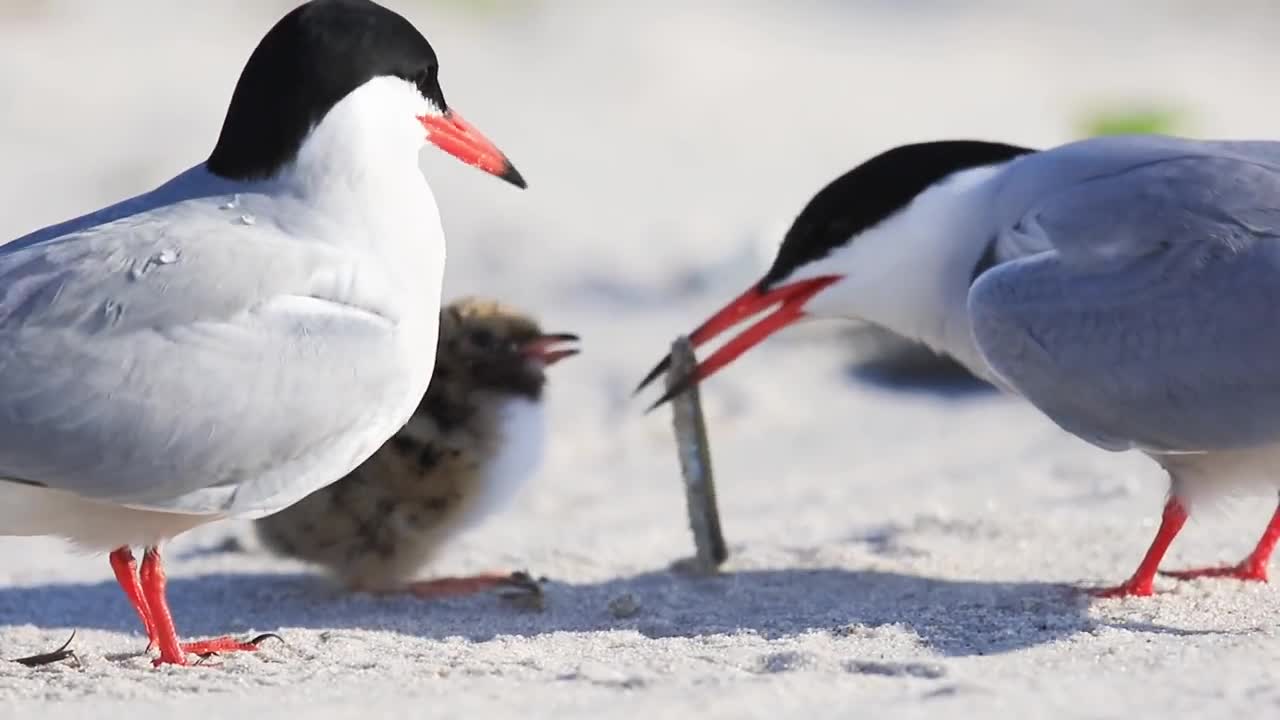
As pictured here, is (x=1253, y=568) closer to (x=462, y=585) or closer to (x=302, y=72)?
(x=462, y=585)

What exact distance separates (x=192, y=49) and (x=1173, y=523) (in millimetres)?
8618

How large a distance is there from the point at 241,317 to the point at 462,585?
1.36m

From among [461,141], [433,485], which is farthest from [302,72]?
[433,485]

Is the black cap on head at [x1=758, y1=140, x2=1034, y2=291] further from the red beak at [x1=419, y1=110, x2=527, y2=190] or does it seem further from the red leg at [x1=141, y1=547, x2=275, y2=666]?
the red leg at [x1=141, y1=547, x2=275, y2=666]

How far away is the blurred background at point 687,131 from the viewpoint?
6.73m

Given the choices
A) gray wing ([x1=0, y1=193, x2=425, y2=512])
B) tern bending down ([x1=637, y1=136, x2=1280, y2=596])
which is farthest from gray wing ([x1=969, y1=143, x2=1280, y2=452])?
gray wing ([x1=0, y1=193, x2=425, y2=512])

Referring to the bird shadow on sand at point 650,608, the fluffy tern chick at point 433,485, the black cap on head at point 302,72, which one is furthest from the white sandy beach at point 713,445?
the black cap on head at point 302,72

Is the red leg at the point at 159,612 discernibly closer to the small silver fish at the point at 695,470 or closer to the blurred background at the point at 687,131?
the small silver fish at the point at 695,470

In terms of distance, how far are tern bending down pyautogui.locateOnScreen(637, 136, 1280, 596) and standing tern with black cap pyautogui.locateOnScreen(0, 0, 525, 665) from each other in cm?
118

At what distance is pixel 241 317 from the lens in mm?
3486

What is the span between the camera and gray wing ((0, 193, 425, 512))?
3.38m

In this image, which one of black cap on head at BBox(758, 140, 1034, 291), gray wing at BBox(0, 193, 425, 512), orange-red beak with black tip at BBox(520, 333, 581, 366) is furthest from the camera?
orange-red beak with black tip at BBox(520, 333, 581, 366)

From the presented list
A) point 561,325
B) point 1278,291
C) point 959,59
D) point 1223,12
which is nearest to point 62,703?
point 1278,291

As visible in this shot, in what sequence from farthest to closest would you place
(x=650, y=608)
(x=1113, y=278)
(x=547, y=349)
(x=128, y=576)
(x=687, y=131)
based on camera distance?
(x=687, y=131), (x=547, y=349), (x=650, y=608), (x=1113, y=278), (x=128, y=576)
